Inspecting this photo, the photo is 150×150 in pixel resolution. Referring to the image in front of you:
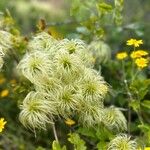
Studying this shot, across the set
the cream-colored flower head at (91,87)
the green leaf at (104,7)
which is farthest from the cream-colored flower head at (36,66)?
the green leaf at (104,7)

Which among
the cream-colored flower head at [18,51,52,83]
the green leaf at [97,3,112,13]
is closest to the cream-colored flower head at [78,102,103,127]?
the cream-colored flower head at [18,51,52,83]

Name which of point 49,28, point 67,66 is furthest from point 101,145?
point 49,28

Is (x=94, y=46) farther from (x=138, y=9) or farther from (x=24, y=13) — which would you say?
(x=24, y=13)

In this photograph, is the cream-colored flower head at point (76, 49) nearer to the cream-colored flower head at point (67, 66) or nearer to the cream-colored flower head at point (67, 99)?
the cream-colored flower head at point (67, 66)

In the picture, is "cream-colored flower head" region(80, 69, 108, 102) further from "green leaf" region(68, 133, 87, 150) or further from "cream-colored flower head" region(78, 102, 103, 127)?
"green leaf" region(68, 133, 87, 150)

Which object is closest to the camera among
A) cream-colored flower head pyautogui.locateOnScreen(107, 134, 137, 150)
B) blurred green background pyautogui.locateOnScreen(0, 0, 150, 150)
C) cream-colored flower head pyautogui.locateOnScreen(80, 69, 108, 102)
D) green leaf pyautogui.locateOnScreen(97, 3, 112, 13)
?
cream-colored flower head pyautogui.locateOnScreen(107, 134, 137, 150)

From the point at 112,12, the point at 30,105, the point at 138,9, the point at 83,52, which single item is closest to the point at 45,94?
the point at 30,105
